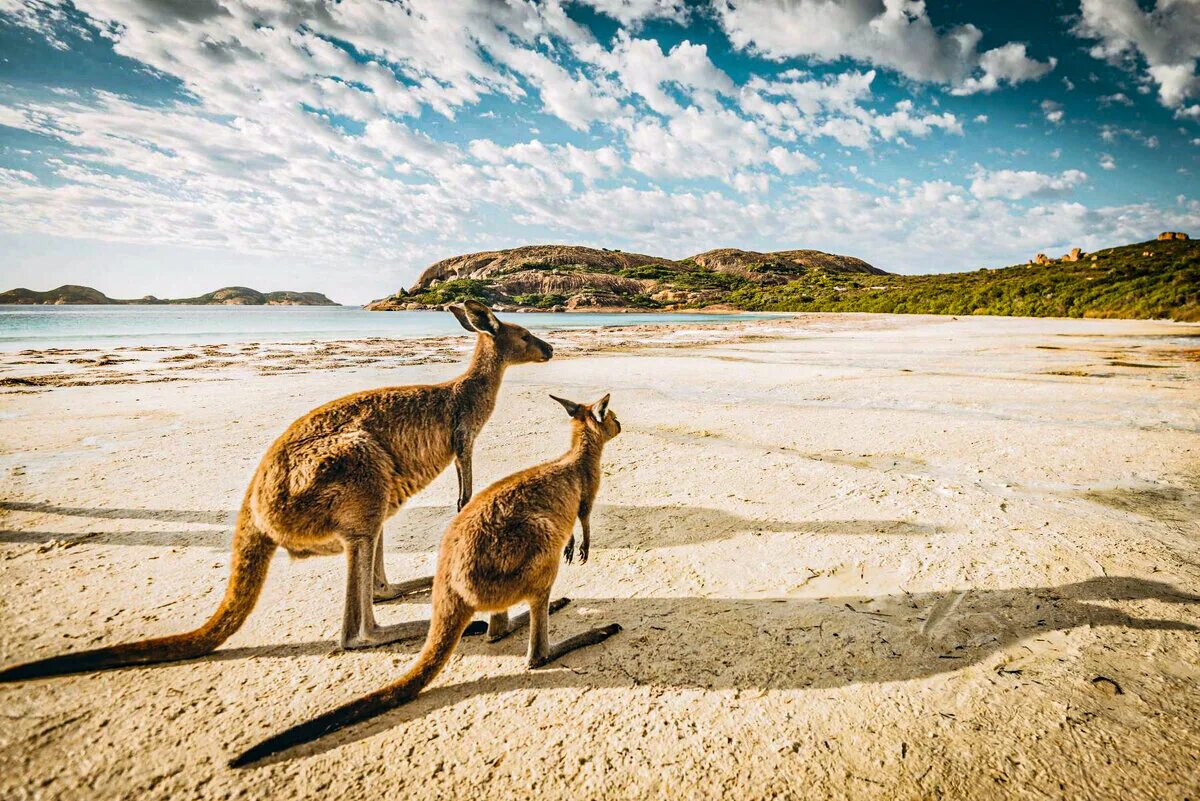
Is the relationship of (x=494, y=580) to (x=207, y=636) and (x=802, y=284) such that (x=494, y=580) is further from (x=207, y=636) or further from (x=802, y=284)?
(x=802, y=284)

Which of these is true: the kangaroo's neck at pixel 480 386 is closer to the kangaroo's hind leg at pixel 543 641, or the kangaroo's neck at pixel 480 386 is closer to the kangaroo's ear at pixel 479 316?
the kangaroo's ear at pixel 479 316

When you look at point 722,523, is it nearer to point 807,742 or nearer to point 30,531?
point 807,742

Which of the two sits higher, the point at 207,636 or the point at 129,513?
the point at 207,636

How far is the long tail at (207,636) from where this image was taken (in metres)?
1.99

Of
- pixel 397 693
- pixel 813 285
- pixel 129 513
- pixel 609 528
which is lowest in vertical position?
pixel 609 528

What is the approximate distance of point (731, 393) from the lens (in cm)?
1034

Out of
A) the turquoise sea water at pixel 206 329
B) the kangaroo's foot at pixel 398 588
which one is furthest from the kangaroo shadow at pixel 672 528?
the turquoise sea water at pixel 206 329

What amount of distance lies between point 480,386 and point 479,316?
0.66 metres

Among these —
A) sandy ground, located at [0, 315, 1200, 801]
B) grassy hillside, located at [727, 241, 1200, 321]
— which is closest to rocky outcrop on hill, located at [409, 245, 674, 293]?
grassy hillside, located at [727, 241, 1200, 321]

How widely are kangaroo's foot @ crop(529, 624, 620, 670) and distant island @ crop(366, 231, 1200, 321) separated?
10.4 m

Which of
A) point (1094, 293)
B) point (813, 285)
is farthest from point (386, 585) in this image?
point (813, 285)

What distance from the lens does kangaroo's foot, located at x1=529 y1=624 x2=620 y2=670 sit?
2.49 meters

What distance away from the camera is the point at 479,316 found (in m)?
4.10

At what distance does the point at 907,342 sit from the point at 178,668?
24749 millimetres
